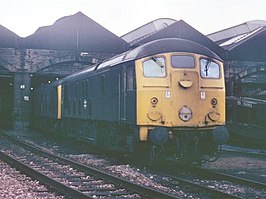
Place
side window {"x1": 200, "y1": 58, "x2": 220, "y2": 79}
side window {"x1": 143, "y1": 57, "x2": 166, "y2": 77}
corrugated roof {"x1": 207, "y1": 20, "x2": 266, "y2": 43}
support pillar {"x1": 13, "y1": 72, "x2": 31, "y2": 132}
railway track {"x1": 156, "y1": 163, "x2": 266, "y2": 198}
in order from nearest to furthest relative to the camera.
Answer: railway track {"x1": 156, "y1": 163, "x2": 266, "y2": 198}, side window {"x1": 143, "y1": 57, "x2": 166, "y2": 77}, side window {"x1": 200, "y1": 58, "x2": 220, "y2": 79}, support pillar {"x1": 13, "y1": 72, "x2": 31, "y2": 132}, corrugated roof {"x1": 207, "y1": 20, "x2": 266, "y2": 43}

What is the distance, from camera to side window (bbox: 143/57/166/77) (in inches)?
475

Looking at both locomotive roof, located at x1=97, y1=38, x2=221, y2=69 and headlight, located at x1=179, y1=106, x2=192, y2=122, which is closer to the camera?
headlight, located at x1=179, y1=106, x2=192, y2=122

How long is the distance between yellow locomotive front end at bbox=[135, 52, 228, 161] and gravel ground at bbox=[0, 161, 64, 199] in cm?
299

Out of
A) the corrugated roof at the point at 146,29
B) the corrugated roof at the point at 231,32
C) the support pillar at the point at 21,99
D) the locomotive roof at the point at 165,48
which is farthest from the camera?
the corrugated roof at the point at 146,29

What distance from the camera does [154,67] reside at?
1216cm

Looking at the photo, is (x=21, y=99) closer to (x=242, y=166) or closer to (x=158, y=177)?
(x=242, y=166)

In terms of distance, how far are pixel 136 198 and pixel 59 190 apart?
1.58m

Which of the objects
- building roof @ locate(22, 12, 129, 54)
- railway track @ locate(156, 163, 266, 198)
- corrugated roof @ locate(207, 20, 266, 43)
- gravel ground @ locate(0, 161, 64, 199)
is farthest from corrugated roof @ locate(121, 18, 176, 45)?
gravel ground @ locate(0, 161, 64, 199)

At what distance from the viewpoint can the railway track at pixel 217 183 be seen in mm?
8786

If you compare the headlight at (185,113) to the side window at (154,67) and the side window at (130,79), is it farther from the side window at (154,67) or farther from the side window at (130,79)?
the side window at (130,79)

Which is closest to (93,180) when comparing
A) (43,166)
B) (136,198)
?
(136,198)

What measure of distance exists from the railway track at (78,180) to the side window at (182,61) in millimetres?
3362

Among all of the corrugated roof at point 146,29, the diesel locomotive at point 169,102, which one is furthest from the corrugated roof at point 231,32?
the diesel locomotive at point 169,102

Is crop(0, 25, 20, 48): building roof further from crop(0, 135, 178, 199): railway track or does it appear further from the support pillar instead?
crop(0, 135, 178, 199): railway track
